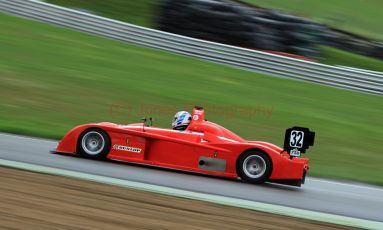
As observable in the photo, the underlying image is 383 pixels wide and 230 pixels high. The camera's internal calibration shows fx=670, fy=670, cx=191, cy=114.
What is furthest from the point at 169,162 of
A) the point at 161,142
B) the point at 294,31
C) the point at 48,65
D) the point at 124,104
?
the point at 294,31

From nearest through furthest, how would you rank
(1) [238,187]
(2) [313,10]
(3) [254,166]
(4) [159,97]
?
(1) [238,187] → (3) [254,166] → (4) [159,97] → (2) [313,10]

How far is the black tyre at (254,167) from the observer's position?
9.04m

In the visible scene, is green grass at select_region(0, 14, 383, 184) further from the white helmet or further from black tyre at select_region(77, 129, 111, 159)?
the white helmet

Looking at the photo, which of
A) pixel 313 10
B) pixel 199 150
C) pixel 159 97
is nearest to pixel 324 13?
pixel 313 10

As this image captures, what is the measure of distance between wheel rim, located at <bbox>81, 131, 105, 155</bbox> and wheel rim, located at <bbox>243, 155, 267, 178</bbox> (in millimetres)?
2035

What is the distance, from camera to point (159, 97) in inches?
608

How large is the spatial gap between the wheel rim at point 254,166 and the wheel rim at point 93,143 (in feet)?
6.68

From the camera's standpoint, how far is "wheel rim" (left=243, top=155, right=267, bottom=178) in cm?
909

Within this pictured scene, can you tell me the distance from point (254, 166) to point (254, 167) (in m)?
0.01

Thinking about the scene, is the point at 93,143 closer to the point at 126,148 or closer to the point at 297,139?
the point at 126,148

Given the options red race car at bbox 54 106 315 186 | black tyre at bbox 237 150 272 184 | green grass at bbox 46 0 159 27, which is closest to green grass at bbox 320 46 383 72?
green grass at bbox 46 0 159 27

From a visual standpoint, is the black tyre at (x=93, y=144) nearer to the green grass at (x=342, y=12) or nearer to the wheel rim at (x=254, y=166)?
the wheel rim at (x=254, y=166)

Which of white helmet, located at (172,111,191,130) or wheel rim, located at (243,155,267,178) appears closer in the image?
wheel rim, located at (243,155,267,178)

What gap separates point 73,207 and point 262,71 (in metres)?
13.9
